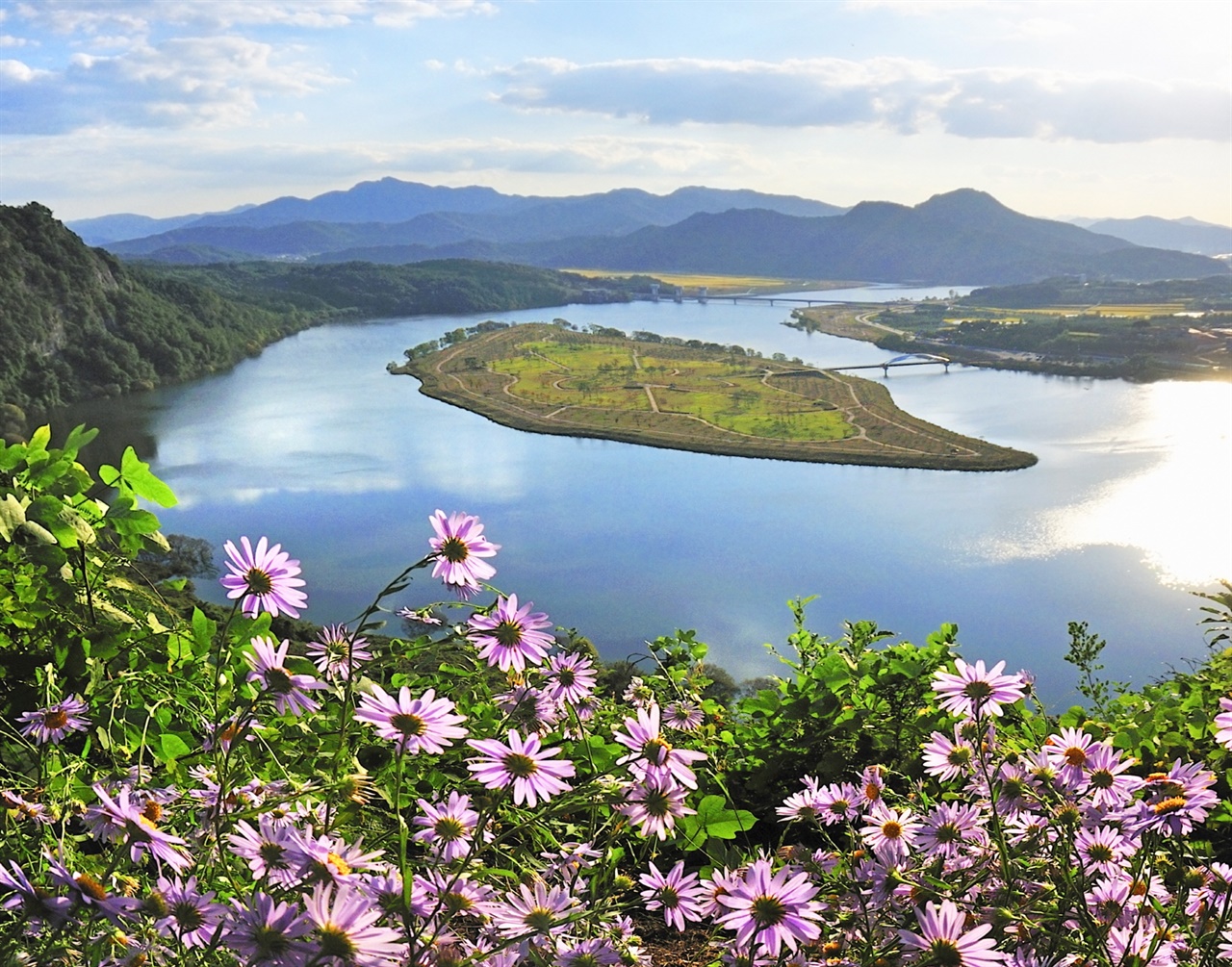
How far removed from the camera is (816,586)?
46.4 feet

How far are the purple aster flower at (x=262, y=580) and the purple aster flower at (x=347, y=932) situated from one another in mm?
267

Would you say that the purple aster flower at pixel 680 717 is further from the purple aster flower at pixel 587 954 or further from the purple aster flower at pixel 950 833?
the purple aster flower at pixel 587 954

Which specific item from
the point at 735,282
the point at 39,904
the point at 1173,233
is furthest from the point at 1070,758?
the point at 1173,233

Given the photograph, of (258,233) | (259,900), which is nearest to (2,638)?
(259,900)

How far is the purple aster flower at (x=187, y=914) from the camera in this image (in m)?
0.57

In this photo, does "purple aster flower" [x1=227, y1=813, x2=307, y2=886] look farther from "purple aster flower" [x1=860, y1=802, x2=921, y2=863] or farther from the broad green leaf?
the broad green leaf

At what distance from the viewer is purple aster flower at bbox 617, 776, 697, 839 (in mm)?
649

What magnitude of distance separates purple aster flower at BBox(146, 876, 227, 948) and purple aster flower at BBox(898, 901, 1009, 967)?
41cm

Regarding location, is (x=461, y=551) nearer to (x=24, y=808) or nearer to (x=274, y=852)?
(x=274, y=852)

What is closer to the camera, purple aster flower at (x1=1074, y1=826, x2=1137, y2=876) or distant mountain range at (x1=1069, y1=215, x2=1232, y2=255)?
purple aster flower at (x1=1074, y1=826, x2=1137, y2=876)

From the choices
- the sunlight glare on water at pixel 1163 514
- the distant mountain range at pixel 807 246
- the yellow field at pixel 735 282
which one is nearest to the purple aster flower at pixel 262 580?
the sunlight glare on water at pixel 1163 514

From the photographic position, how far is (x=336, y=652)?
2.75ft

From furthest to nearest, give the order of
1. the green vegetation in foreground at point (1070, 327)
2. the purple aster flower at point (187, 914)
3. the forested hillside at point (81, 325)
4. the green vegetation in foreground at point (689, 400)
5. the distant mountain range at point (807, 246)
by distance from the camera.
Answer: the distant mountain range at point (807, 246) < the green vegetation in foreground at point (1070, 327) < the forested hillside at point (81, 325) < the green vegetation in foreground at point (689, 400) < the purple aster flower at point (187, 914)

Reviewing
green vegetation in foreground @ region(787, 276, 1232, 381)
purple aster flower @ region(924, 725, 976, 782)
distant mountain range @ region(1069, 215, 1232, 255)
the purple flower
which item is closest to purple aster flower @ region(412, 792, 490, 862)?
the purple flower
